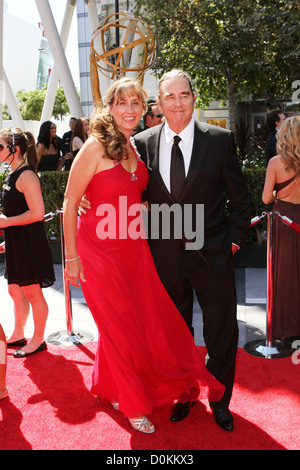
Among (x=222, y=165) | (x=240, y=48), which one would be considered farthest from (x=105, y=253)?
(x=240, y=48)

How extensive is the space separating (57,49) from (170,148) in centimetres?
1119

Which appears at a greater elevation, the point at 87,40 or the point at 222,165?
the point at 87,40

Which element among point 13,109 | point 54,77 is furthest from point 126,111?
point 13,109

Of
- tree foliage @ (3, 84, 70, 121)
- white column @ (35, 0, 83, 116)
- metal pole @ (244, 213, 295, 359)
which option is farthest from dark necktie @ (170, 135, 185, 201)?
tree foliage @ (3, 84, 70, 121)

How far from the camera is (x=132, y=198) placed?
3230mm

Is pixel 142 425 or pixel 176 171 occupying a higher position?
pixel 176 171

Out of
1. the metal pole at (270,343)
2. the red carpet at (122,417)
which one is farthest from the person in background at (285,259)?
the red carpet at (122,417)

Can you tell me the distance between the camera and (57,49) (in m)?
13.1

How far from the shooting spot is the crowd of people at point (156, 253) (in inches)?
120

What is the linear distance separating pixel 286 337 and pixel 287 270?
612mm

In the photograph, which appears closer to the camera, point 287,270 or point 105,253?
point 105,253

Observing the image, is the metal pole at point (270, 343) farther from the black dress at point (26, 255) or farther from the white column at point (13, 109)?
the white column at point (13, 109)

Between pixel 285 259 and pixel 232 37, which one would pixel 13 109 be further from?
pixel 285 259
